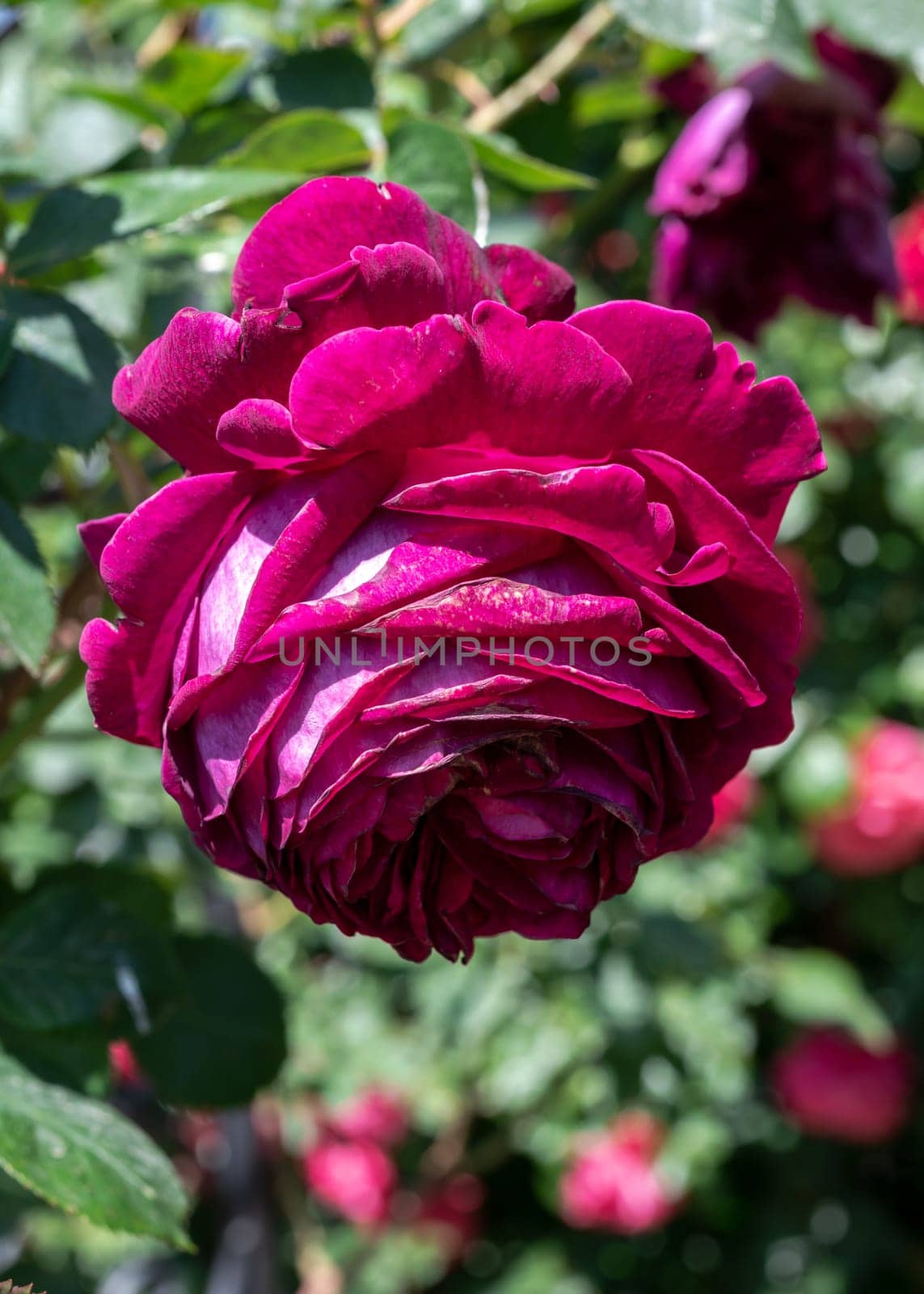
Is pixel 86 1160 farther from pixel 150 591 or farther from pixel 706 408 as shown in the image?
pixel 706 408

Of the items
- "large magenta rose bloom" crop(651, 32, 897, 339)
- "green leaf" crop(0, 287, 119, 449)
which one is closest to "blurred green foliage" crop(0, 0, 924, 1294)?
"green leaf" crop(0, 287, 119, 449)

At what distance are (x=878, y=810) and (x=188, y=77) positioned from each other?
4.30 feet

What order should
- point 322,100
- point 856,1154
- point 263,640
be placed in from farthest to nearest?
point 856,1154 < point 322,100 < point 263,640

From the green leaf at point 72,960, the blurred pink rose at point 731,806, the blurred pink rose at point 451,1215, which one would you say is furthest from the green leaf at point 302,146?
the blurred pink rose at point 451,1215

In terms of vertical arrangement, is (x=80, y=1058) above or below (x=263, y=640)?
below

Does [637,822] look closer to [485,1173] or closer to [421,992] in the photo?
[421,992]

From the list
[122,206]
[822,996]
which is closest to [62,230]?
[122,206]

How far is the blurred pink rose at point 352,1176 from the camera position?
202 cm

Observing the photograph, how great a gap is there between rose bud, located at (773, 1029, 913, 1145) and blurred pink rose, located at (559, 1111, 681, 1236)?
234 mm

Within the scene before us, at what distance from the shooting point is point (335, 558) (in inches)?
17.2

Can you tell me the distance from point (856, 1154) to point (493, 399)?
2.23 meters

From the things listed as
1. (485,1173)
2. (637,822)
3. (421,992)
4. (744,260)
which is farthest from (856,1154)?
(637,822)

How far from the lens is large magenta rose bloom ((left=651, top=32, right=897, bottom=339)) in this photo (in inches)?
34.3

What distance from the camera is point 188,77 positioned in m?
0.96
